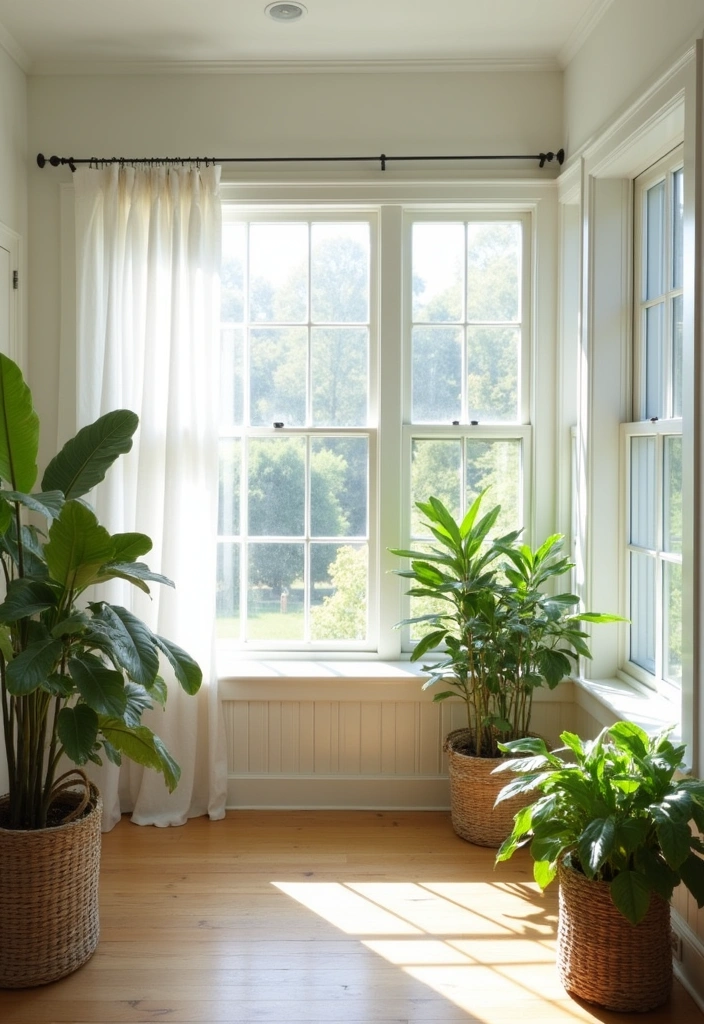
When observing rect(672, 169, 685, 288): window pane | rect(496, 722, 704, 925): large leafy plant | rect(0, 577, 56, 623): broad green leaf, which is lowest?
rect(496, 722, 704, 925): large leafy plant

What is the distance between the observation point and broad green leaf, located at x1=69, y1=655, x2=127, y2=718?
2312 mm

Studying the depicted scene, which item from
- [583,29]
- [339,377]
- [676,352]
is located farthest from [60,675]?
[583,29]

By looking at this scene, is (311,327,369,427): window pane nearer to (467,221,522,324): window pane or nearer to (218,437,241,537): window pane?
(218,437,241,537): window pane

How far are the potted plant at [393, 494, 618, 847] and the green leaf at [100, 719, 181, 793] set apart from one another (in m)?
1.11

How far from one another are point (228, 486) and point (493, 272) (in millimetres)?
1450

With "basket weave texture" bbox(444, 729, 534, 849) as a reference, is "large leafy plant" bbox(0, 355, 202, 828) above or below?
above

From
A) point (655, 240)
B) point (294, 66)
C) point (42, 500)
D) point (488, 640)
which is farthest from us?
point (294, 66)

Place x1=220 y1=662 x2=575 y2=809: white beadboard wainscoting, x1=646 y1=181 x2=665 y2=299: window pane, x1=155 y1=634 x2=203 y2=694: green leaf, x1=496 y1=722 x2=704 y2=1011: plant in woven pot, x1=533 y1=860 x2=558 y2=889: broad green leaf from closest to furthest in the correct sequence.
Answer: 1. x1=496 y1=722 x2=704 y2=1011: plant in woven pot
2. x1=533 y1=860 x2=558 y2=889: broad green leaf
3. x1=155 y1=634 x2=203 y2=694: green leaf
4. x1=646 y1=181 x2=665 y2=299: window pane
5. x1=220 y1=662 x2=575 y2=809: white beadboard wainscoting

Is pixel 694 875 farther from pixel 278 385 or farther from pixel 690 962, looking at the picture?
pixel 278 385

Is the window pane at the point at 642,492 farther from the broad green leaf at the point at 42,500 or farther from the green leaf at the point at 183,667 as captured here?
the broad green leaf at the point at 42,500

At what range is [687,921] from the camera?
8.31 feet

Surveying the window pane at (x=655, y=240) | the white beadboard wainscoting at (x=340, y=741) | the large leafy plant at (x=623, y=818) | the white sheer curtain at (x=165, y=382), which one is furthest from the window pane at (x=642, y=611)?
the white sheer curtain at (x=165, y=382)

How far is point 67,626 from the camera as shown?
235 cm

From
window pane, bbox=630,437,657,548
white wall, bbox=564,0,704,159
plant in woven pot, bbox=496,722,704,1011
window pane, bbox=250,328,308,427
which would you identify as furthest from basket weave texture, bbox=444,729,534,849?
white wall, bbox=564,0,704,159
